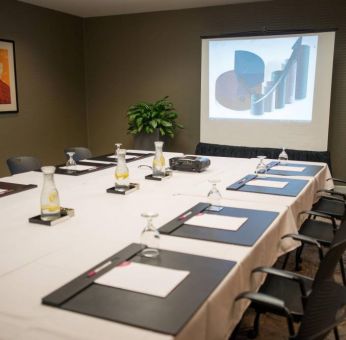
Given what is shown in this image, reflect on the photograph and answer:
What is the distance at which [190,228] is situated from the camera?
186 centimetres

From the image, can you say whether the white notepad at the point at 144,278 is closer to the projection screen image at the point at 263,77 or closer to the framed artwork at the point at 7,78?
the projection screen image at the point at 263,77

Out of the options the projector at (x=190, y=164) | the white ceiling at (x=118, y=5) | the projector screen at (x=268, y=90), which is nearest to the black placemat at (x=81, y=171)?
the projector at (x=190, y=164)

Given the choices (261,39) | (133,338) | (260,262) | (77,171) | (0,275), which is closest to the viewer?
(133,338)

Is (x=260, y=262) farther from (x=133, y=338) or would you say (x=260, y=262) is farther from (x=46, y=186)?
(x=46, y=186)

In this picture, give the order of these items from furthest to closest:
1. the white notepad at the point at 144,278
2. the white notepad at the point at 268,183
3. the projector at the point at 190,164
→ the projector at the point at 190,164 → the white notepad at the point at 268,183 → the white notepad at the point at 144,278

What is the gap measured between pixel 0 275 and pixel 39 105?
5.08 metres

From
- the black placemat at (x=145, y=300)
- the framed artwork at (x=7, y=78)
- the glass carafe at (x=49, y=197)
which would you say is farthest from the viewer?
the framed artwork at (x=7, y=78)

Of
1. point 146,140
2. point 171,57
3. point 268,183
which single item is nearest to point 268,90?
point 171,57

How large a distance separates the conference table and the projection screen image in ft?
8.41

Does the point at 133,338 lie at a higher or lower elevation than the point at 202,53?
lower

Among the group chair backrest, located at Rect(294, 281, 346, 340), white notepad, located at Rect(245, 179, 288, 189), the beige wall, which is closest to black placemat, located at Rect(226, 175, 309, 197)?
white notepad, located at Rect(245, 179, 288, 189)

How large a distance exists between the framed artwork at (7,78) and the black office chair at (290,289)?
4.52 meters

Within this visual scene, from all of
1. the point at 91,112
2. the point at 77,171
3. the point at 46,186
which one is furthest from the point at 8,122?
the point at 46,186

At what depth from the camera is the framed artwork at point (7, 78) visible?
5.38 metres
